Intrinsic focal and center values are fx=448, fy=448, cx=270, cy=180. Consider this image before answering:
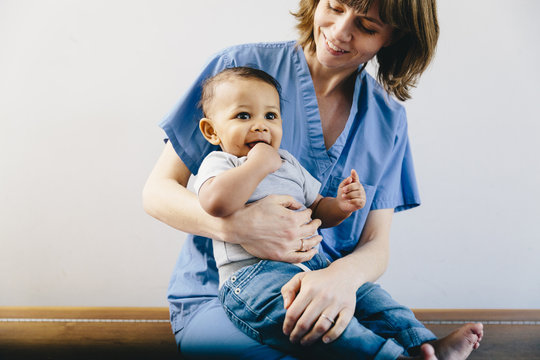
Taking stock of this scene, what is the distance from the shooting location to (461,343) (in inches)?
27.0

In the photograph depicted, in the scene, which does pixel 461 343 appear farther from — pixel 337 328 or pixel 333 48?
pixel 333 48

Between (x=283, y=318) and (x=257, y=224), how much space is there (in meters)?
0.15

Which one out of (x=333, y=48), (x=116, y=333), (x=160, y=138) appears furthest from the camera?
(x=160, y=138)

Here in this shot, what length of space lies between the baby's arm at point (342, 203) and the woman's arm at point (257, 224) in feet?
0.11

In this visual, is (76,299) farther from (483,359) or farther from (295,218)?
(483,359)

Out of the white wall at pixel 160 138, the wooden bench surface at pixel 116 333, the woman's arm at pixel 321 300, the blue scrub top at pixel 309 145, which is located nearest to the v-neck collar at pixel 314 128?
the blue scrub top at pixel 309 145

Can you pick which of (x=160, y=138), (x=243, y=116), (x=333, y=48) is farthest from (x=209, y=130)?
(x=160, y=138)

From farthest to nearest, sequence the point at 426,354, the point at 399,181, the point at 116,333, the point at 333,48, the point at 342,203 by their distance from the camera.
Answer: the point at 116,333, the point at 399,181, the point at 333,48, the point at 342,203, the point at 426,354

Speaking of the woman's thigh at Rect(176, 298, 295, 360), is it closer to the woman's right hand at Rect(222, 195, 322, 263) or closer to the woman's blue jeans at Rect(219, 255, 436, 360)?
the woman's blue jeans at Rect(219, 255, 436, 360)

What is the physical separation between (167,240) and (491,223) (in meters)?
1.05

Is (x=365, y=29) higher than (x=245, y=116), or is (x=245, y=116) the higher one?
(x=365, y=29)

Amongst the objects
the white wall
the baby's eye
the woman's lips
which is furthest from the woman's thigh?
the white wall

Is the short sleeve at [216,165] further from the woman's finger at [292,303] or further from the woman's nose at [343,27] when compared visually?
the woman's nose at [343,27]

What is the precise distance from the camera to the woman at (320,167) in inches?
29.1
